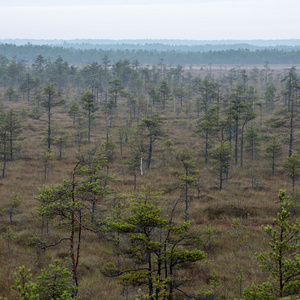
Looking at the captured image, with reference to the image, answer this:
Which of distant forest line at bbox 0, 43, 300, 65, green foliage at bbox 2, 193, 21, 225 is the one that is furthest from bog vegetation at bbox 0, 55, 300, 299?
distant forest line at bbox 0, 43, 300, 65

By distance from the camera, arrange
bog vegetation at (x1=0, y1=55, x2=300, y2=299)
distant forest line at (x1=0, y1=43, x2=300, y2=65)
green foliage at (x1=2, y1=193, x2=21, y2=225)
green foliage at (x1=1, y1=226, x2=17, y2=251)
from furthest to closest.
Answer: distant forest line at (x1=0, y1=43, x2=300, y2=65)
green foliage at (x1=2, y1=193, x2=21, y2=225)
green foliage at (x1=1, y1=226, x2=17, y2=251)
bog vegetation at (x1=0, y1=55, x2=300, y2=299)

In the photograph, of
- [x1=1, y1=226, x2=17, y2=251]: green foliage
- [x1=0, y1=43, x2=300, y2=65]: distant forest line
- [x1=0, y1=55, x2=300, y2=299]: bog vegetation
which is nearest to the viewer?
[x1=0, y1=55, x2=300, y2=299]: bog vegetation

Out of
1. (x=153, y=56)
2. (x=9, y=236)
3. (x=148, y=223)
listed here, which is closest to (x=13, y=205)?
(x=9, y=236)

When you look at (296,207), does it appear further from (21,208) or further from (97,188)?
(21,208)

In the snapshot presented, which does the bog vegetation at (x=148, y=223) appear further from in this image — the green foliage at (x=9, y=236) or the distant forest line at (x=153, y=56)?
the distant forest line at (x=153, y=56)

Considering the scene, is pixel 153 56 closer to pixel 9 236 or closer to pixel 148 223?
pixel 9 236

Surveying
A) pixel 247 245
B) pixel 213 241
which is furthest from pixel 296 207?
pixel 213 241

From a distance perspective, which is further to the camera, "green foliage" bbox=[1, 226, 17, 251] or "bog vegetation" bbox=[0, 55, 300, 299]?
"green foliage" bbox=[1, 226, 17, 251]

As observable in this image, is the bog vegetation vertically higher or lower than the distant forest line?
lower

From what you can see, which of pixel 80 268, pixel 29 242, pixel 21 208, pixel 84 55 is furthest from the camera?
pixel 84 55

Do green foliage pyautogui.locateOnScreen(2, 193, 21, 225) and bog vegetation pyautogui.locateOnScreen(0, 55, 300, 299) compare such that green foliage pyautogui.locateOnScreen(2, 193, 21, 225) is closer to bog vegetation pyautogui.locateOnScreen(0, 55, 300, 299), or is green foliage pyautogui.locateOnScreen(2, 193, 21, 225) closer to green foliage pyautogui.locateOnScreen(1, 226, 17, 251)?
bog vegetation pyautogui.locateOnScreen(0, 55, 300, 299)

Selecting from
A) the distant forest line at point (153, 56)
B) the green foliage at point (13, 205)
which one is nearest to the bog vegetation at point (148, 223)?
the green foliage at point (13, 205)
